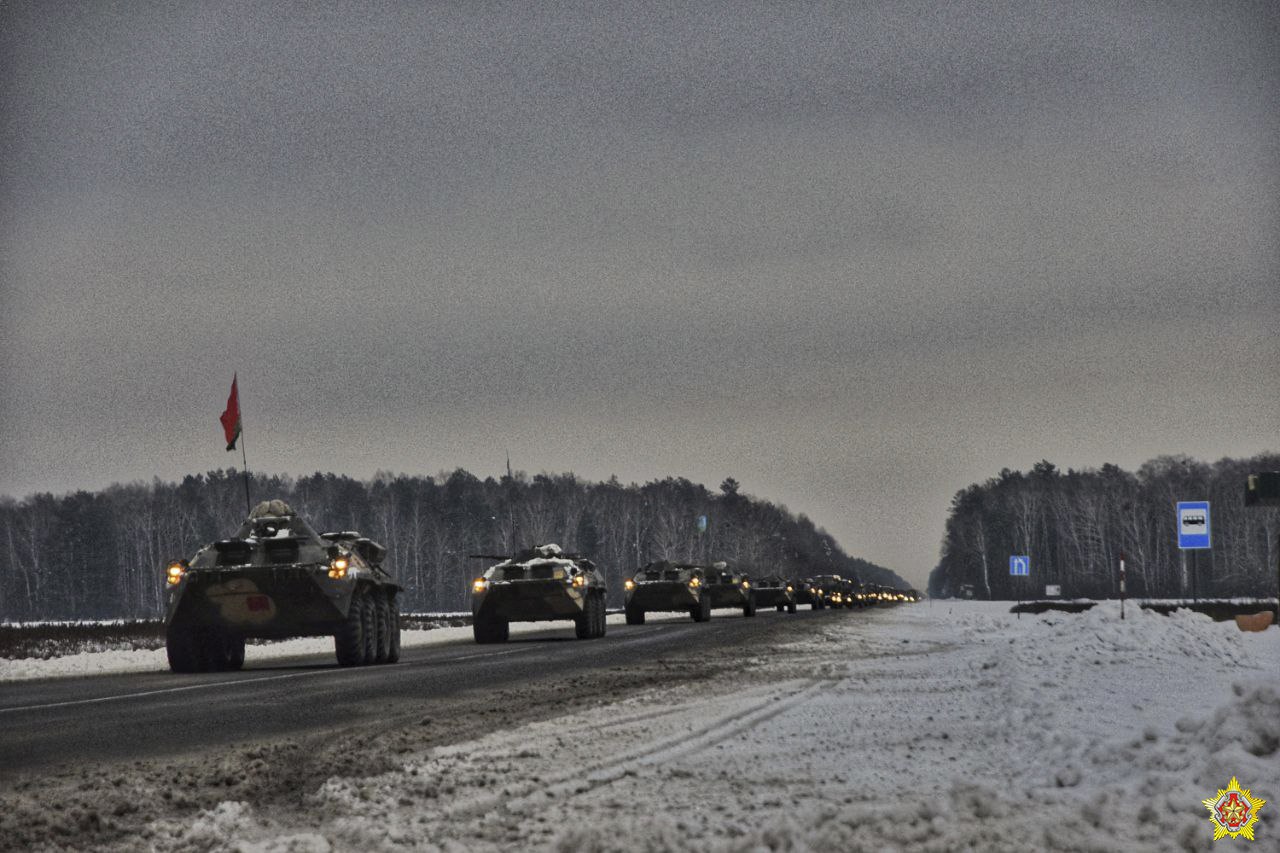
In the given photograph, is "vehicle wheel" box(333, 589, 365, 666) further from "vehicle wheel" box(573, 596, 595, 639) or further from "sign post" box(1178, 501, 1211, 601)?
"sign post" box(1178, 501, 1211, 601)

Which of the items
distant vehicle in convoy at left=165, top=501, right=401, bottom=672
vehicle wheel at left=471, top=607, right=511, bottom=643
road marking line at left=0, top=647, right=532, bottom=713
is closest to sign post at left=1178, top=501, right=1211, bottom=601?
vehicle wheel at left=471, top=607, right=511, bottom=643

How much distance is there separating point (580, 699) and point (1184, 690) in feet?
18.5

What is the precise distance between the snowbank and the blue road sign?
29290mm

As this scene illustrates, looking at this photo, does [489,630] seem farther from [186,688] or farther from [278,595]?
[186,688]

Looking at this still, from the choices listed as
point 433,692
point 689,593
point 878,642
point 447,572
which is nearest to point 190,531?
point 447,572

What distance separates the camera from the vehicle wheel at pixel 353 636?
64.4 ft

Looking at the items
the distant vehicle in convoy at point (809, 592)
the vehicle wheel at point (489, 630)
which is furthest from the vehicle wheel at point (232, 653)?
the distant vehicle in convoy at point (809, 592)

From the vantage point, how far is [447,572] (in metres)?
144

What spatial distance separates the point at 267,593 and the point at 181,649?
1731 mm

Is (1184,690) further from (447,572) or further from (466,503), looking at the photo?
(466,503)

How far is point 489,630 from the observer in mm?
28234

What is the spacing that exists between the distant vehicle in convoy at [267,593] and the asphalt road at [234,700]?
57 centimetres

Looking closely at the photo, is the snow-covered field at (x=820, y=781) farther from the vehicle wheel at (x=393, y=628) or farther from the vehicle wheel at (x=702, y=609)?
the vehicle wheel at (x=702, y=609)

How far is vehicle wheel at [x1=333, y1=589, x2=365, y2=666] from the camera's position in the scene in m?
19.6
